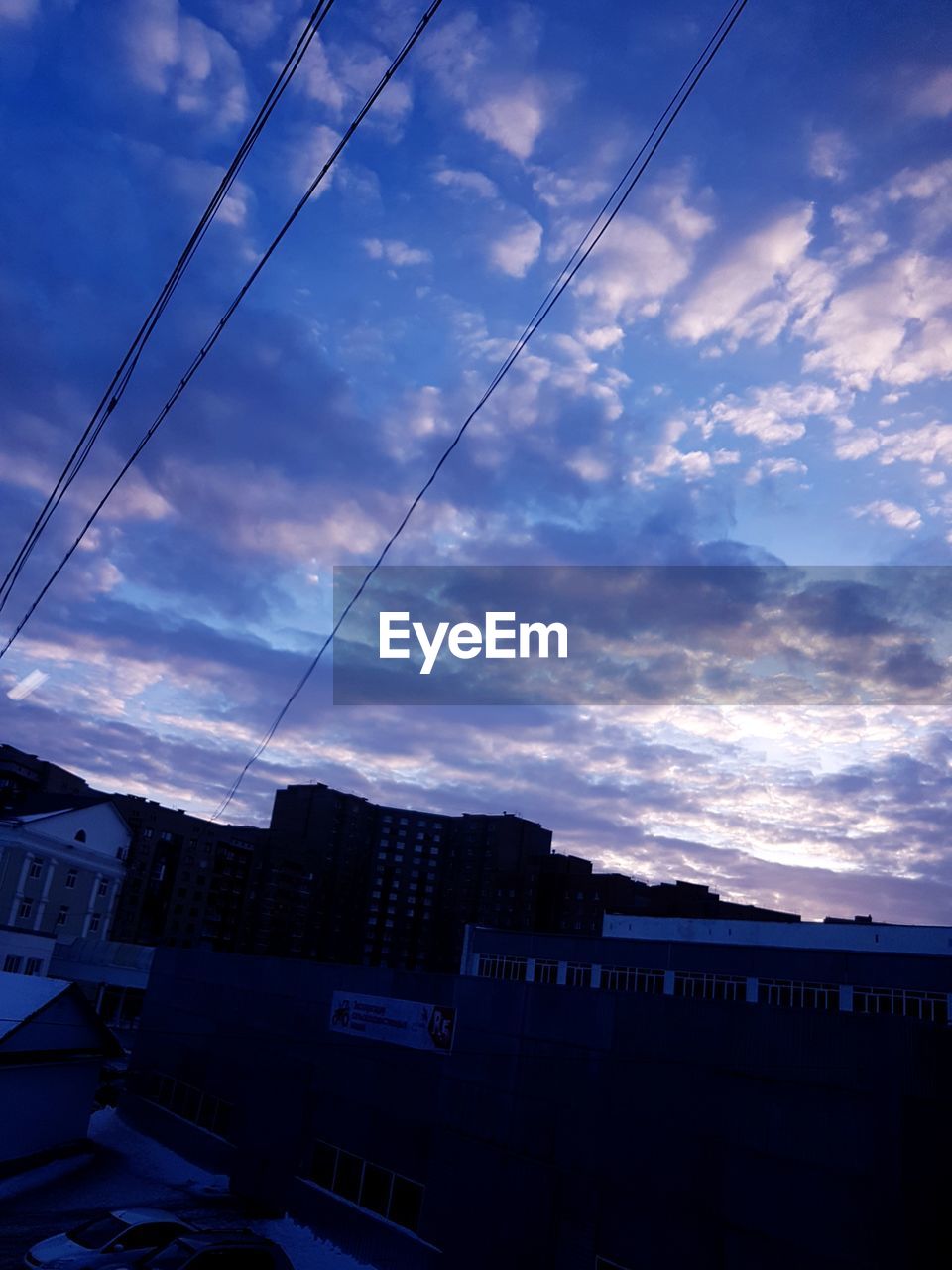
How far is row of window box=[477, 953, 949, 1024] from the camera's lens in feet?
104

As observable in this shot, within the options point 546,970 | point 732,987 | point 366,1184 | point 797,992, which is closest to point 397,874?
point 546,970

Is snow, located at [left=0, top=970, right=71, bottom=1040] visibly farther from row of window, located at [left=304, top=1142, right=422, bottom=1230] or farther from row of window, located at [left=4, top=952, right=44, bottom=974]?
row of window, located at [left=4, top=952, right=44, bottom=974]

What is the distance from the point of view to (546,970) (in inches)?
1569

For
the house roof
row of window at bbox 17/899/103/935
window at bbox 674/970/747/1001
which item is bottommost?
the house roof

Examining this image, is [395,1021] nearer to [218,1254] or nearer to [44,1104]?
[218,1254]

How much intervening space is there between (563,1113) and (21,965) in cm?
4547

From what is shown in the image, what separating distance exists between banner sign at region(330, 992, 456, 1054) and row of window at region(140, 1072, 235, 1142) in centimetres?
674

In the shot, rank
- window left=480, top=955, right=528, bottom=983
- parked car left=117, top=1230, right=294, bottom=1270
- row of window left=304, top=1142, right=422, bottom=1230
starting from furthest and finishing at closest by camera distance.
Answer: window left=480, top=955, right=528, bottom=983 < row of window left=304, top=1142, right=422, bottom=1230 < parked car left=117, top=1230, right=294, bottom=1270

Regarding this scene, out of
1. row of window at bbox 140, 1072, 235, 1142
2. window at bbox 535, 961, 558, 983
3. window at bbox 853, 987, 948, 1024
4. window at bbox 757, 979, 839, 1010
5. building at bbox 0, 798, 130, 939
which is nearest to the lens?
row of window at bbox 140, 1072, 235, 1142

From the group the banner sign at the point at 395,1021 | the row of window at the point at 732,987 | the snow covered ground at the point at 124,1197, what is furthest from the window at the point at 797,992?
the snow covered ground at the point at 124,1197

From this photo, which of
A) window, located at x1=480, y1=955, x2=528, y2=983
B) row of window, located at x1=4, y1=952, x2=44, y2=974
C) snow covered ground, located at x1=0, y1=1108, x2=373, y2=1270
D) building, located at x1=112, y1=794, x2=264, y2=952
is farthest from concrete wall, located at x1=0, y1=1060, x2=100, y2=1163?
building, located at x1=112, y1=794, x2=264, y2=952

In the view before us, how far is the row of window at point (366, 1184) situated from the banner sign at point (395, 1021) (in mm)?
2933

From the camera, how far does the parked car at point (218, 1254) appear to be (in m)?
16.2

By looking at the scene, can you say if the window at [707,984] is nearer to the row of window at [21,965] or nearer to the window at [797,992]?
the window at [797,992]
